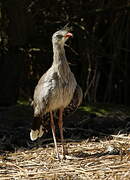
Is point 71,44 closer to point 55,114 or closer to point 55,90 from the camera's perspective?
point 55,114

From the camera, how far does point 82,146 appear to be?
4418 mm

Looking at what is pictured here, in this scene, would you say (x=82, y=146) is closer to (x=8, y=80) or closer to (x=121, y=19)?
(x=8, y=80)

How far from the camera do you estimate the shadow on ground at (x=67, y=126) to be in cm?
468

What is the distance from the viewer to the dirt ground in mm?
3500

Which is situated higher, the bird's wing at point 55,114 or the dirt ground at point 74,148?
the bird's wing at point 55,114

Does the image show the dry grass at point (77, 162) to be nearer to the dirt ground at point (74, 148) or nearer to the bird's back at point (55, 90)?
the dirt ground at point (74, 148)

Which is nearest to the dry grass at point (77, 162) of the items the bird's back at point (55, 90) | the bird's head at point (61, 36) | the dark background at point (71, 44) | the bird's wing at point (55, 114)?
the bird's wing at point (55, 114)

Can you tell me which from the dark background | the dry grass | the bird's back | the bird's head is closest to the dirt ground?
the dry grass

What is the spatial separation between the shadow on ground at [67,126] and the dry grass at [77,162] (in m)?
0.22

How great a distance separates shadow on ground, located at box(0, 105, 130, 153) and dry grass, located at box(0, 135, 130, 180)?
216 millimetres

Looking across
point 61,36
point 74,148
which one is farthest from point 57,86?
point 74,148

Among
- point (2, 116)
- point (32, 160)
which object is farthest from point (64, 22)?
point (32, 160)

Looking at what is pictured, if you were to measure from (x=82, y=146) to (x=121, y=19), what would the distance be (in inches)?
131

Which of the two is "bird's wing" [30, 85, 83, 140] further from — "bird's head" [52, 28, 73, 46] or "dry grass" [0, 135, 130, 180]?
"bird's head" [52, 28, 73, 46]
